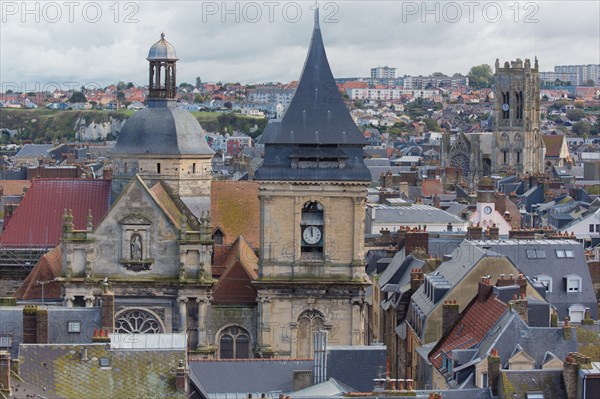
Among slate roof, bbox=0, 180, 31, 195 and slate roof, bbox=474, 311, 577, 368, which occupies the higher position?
slate roof, bbox=0, 180, 31, 195

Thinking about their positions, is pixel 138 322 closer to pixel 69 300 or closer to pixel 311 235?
pixel 69 300

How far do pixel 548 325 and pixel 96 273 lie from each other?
18035 mm

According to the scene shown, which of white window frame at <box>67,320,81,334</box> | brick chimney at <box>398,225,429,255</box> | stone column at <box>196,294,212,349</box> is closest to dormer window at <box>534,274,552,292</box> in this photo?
brick chimney at <box>398,225,429,255</box>

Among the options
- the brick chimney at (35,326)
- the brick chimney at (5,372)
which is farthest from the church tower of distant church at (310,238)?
the brick chimney at (5,372)

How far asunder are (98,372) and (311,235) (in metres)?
16.8

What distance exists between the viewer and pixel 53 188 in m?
67.6

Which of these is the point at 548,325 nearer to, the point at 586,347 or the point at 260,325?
the point at 586,347

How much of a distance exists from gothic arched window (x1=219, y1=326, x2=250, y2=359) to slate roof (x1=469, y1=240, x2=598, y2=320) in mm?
10020

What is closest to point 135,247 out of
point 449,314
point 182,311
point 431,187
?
point 182,311

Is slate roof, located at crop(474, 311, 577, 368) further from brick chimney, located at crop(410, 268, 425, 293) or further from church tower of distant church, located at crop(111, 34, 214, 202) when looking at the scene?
church tower of distant church, located at crop(111, 34, 214, 202)

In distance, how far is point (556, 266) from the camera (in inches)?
2431

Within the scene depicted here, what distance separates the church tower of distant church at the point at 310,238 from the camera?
5634 cm

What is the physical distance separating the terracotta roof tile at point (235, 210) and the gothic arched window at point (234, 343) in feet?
26.5

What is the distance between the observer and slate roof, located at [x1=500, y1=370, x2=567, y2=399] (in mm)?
38031
